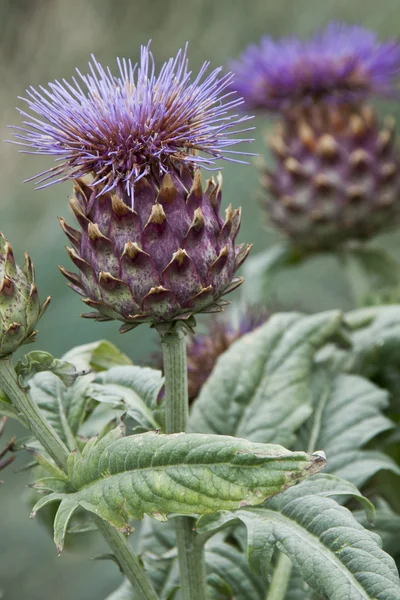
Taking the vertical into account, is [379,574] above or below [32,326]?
below

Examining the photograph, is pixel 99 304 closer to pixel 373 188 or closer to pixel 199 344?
pixel 199 344

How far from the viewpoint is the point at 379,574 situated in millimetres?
658

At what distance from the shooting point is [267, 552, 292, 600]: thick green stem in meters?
0.89

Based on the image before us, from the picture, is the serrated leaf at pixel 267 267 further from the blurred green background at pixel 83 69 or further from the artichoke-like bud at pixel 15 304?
the artichoke-like bud at pixel 15 304

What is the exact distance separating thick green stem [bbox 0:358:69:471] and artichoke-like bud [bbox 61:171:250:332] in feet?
0.32

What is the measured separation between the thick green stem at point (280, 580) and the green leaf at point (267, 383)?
141mm

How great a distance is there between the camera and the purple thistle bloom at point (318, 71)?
1.57 metres

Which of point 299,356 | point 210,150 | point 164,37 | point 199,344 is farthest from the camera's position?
point 164,37

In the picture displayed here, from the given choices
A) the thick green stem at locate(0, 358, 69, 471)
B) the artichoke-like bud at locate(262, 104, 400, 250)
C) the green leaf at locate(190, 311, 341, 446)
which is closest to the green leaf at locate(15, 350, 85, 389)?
the thick green stem at locate(0, 358, 69, 471)

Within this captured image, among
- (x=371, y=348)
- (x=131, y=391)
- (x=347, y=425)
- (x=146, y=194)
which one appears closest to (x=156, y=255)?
(x=146, y=194)

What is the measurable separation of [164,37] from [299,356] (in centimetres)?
278

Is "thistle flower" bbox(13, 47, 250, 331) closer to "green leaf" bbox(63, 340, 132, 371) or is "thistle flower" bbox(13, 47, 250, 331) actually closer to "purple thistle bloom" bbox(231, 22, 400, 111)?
"green leaf" bbox(63, 340, 132, 371)

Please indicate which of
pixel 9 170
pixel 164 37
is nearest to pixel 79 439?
pixel 9 170

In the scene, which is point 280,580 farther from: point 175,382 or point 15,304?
point 15,304
